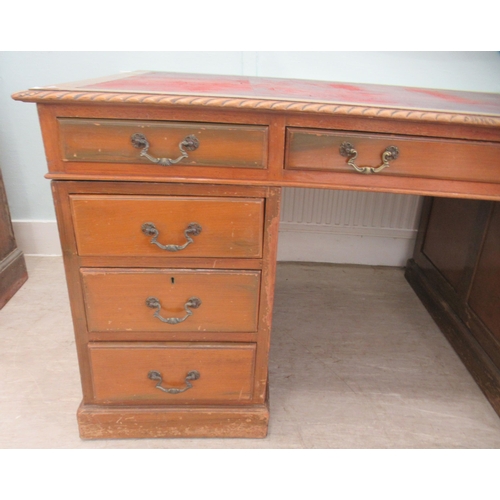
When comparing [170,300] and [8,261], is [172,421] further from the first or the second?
[8,261]

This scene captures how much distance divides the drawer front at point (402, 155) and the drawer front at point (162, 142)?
0.10 meters

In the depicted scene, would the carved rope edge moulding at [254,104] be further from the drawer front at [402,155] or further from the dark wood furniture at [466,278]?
the dark wood furniture at [466,278]

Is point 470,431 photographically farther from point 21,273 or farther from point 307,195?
point 21,273

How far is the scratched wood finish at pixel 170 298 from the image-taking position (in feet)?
3.58

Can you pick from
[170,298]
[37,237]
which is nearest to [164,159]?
[170,298]

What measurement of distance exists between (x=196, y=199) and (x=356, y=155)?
396 mm

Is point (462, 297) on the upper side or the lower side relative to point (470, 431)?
upper

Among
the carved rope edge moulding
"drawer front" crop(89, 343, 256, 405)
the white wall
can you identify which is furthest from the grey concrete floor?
the carved rope edge moulding

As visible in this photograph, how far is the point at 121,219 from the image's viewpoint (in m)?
1.03

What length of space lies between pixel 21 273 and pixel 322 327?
1.44 m

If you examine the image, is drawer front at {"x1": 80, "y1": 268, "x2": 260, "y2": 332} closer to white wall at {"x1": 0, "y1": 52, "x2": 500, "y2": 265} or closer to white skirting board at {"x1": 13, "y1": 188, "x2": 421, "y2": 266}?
white skirting board at {"x1": 13, "y1": 188, "x2": 421, "y2": 266}

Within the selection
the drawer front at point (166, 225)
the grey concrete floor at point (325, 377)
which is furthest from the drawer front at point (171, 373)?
the drawer front at point (166, 225)

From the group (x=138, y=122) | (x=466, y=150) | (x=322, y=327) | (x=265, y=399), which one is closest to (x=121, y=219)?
(x=138, y=122)

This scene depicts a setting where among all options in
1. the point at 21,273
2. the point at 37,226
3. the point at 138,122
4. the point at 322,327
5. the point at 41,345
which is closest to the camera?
the point at 138,122
